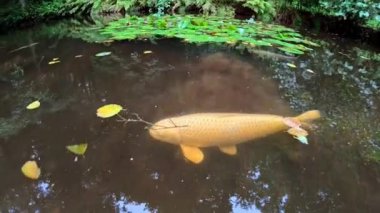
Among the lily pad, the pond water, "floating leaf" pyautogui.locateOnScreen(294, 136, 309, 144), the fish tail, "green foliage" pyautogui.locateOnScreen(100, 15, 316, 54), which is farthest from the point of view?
"green foliage" pyautogui.locateOnScreen(100, 15, 316, 54)

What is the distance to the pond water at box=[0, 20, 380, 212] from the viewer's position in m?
1.68

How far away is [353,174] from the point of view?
1.88 m

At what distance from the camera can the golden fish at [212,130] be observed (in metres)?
1.98

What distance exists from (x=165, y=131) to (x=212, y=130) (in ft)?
0.92

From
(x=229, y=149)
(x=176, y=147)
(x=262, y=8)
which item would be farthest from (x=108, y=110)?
(x=262, y=8)

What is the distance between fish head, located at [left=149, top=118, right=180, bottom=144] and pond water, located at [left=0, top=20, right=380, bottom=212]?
4 cm

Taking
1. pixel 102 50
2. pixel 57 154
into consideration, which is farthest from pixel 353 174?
pixel 102 50

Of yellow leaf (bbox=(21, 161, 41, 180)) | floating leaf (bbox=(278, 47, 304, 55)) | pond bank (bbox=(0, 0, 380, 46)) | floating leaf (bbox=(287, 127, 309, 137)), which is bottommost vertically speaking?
pond bank (bbox=(0, 0, 380, 46))

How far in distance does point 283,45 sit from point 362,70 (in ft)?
3.29

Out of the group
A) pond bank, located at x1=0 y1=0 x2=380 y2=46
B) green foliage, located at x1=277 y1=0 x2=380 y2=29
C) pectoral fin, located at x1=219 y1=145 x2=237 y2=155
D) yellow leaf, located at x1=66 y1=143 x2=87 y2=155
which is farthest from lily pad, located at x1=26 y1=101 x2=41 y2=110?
green foliage, located at x1=277 y1=0 x2=380 y2=29

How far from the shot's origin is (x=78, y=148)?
2029 mm

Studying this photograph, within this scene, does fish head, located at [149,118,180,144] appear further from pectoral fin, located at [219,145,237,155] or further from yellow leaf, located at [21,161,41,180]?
yellow leaf, located at [21,161,41,180]

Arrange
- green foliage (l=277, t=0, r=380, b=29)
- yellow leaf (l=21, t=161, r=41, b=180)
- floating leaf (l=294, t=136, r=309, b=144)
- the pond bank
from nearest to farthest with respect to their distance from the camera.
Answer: yellow leaf (l=21, t=161, r=41, b=180), floating leaf (l=294, t=136, r=309, b=144), green foliage (l=277, t=0, r=380, b=29), the pond bank

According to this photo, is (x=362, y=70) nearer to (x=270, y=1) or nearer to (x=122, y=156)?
(x=122, y=156)
